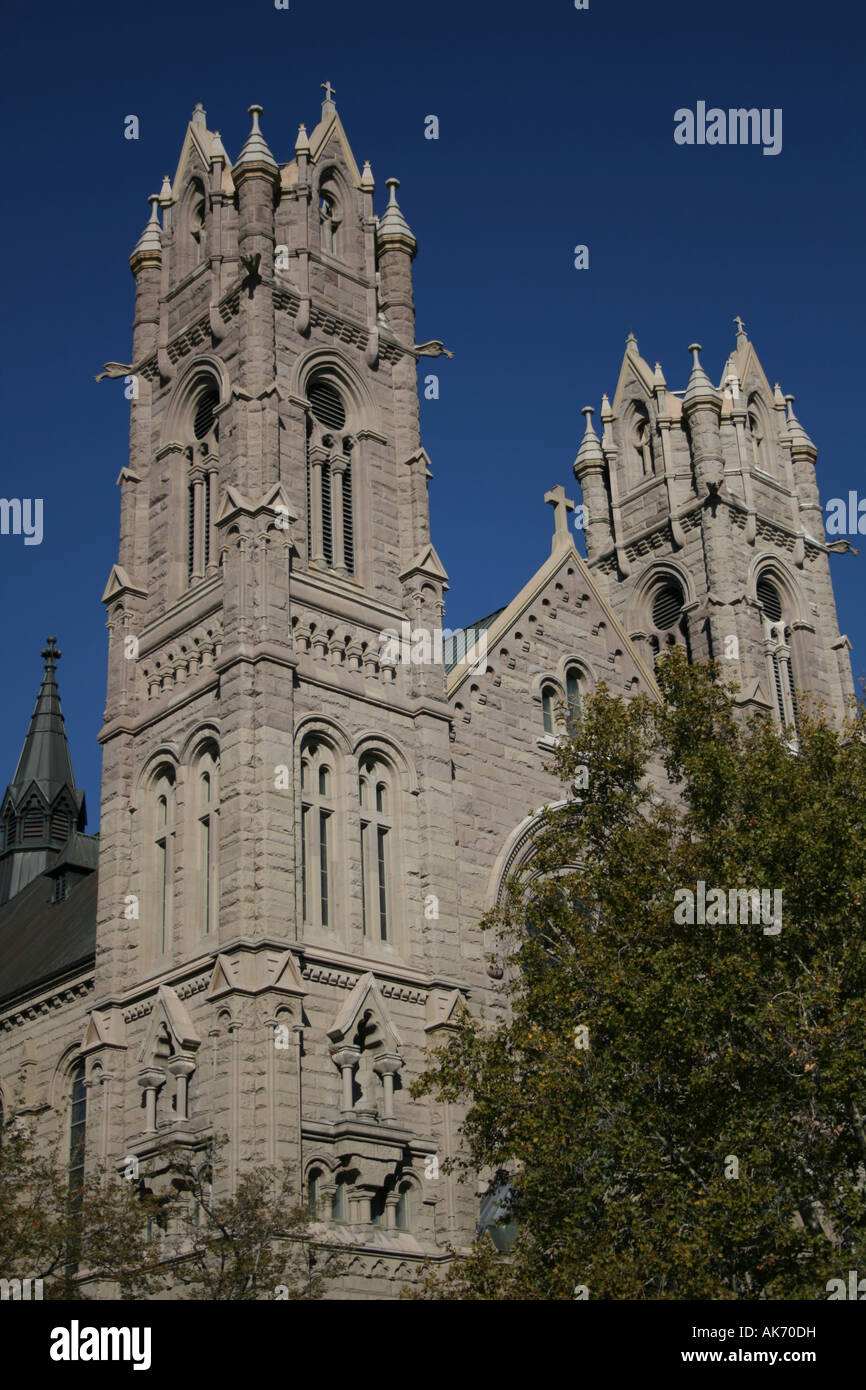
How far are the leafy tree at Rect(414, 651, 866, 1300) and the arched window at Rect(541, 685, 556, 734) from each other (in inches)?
398

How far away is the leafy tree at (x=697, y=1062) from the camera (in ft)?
71.6

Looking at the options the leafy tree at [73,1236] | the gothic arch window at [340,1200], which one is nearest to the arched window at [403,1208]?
the gothic arch window at [340,1200]

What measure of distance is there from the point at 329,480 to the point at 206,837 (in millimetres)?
8790

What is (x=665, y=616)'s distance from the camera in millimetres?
46719

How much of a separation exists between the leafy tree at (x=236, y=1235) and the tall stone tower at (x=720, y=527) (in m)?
20.9

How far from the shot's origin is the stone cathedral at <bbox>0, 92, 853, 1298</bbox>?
28578 mm

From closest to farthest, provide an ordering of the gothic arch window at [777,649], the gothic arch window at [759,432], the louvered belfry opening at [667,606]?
the gothic arch window at [777,649] < the louvered belfry opening at [667,606] < the gothic arch window at [759,432]

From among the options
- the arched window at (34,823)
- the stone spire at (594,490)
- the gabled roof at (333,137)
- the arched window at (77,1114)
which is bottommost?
the arched window at (77,1114)

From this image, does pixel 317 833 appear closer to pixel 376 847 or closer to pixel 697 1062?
pixel 376 847

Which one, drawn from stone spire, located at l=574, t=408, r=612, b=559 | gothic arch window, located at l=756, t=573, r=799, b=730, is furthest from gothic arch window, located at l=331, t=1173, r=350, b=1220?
stone spire, located at l=574, t=408, r=612, b=559

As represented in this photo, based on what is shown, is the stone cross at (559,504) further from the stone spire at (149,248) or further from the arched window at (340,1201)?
the arched window at (340,1201)

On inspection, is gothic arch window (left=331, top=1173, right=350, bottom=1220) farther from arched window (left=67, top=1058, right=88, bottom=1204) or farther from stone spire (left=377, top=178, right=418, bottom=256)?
stone spire (left=377, top=178, right=418, bottom=256)
